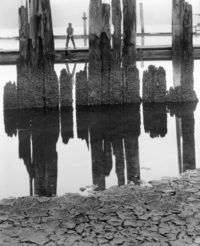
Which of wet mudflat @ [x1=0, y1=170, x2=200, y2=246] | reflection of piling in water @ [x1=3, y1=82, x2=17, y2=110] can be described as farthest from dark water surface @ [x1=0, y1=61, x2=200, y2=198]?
wet mudflat @ [x1=0, y1=170, x2=200, y2=246]

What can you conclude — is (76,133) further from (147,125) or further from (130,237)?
(130,237)

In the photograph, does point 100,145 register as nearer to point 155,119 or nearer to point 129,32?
point 155,119

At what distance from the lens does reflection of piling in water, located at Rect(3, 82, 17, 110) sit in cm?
907

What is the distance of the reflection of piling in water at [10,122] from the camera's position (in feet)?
27.5

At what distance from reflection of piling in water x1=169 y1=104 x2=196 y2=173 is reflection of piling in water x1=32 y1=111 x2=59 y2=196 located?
1.58 meters

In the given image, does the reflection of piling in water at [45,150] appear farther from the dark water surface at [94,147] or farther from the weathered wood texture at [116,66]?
the weathered wood texture at [116,66]

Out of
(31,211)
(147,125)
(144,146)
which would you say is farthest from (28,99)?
(31,211)

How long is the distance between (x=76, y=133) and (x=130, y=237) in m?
4.30

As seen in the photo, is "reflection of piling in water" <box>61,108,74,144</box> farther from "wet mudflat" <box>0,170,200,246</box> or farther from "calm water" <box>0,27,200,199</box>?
"wet mudflat" <box>0,170,200,246</box>

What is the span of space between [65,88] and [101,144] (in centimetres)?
222

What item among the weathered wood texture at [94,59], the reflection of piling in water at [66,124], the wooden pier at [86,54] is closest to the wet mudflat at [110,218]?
the reflection of piling in water at [66,124]

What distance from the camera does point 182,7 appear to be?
9.19 meters

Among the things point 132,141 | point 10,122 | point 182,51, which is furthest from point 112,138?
point 182,51

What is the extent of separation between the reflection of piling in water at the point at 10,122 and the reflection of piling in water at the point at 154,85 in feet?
8.02
